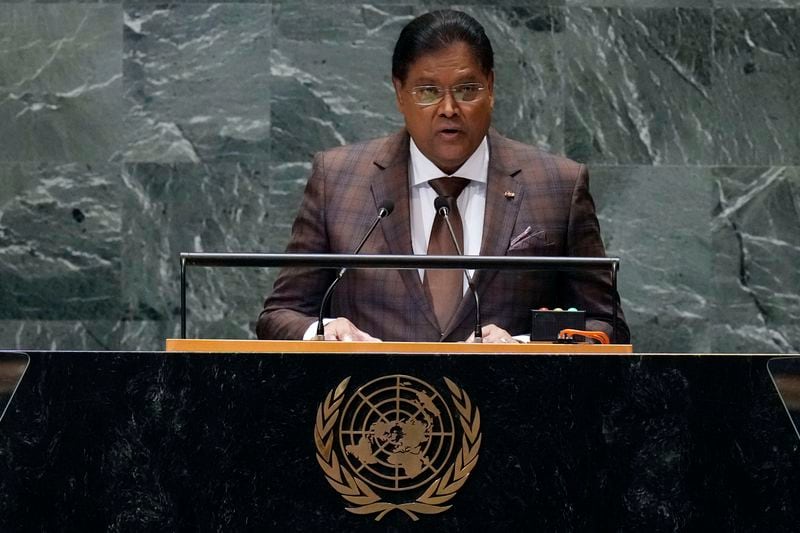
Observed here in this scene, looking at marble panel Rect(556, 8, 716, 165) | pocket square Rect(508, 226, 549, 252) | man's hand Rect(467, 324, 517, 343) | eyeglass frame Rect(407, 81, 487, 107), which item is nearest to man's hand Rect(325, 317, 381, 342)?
man's hand Rect(467, 324, 517, 343)

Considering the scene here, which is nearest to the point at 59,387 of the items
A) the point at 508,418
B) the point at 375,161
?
the point at 508,418

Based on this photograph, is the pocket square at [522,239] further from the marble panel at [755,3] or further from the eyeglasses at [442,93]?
the marble panel at [755,3]

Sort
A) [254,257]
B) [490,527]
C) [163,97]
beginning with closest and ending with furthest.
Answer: [490,527] → [254,257] → [163,97]

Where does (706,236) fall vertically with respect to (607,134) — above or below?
below

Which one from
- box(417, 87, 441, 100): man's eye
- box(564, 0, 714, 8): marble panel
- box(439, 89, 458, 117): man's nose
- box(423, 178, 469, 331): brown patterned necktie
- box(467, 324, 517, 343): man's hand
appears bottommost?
box(467, 324, 517, 343): man's hand

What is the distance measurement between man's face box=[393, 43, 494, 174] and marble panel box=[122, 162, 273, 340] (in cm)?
172

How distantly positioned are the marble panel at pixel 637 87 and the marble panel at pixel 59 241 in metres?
1.99

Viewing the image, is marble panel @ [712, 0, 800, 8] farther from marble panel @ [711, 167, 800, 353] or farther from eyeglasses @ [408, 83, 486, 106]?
eyeglasses @ [408, 83, 486, 106]

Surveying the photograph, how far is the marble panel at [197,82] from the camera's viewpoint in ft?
18.2

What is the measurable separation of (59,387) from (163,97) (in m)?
3.17

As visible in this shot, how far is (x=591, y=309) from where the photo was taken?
3.83 meters

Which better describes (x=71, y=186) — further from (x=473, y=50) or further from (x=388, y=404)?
(x=388, y=404)

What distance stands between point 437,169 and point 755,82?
2180 millimetres

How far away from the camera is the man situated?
3.85m
